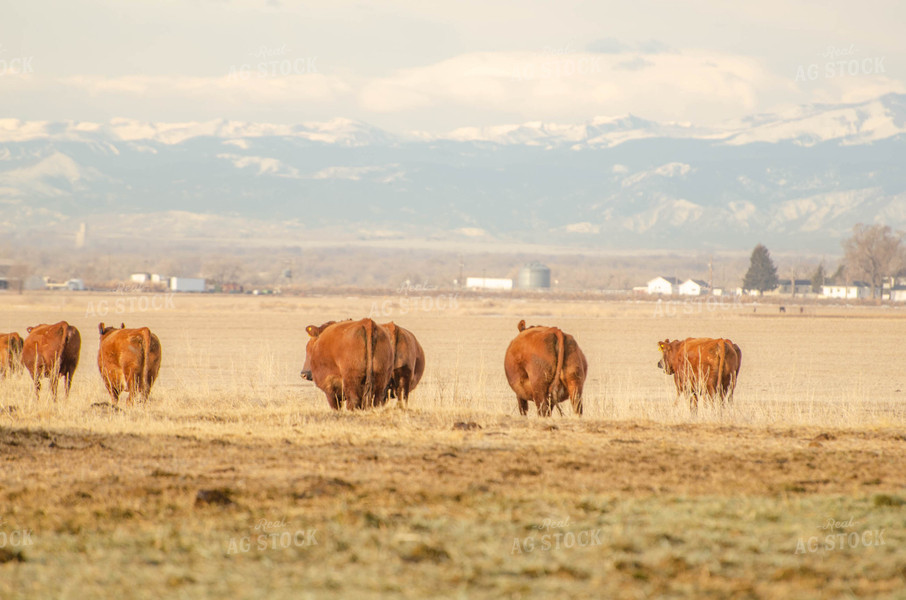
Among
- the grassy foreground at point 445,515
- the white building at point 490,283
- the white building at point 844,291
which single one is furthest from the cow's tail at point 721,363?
→ the white building at point 490,283

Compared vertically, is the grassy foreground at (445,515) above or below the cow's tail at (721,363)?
below

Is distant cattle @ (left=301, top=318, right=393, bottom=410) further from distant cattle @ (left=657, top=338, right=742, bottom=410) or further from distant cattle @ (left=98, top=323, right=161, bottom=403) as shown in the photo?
distant cattle @ (left=657, top=338, right=742, bottom=410)

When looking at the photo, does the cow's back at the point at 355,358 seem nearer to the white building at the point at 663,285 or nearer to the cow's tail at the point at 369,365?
the cow's tail at the point at 369,365

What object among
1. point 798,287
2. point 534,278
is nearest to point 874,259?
point 798,287

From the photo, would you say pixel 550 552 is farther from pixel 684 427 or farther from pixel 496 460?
pixel 684 427

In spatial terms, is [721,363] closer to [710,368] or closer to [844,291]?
[710,368]

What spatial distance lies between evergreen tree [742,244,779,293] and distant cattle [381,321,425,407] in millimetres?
151427

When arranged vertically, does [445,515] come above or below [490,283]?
below

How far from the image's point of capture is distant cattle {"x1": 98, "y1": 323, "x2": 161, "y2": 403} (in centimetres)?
1521

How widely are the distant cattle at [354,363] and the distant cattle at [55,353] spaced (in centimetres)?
413

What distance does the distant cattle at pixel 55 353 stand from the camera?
624 inches

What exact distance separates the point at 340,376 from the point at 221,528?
7.03 metres

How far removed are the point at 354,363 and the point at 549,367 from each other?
2.63 metres

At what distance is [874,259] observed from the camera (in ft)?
563
